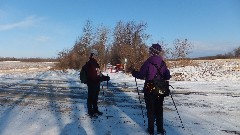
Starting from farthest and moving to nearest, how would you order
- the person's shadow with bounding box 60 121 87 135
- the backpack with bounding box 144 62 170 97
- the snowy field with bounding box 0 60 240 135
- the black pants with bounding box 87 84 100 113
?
the black pants with bounding box 87 84 100 113, the snowy field with bounding box 0 60 240 135, the person's shadow with bounding box 60 121 87 135, the backpack with bounding box 144 62 170 97

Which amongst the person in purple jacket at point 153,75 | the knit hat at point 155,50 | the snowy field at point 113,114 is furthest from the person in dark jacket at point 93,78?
the knit hat at point 155,50

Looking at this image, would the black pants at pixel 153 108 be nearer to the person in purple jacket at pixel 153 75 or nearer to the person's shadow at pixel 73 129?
the person in purple jacket at pixel 153 75

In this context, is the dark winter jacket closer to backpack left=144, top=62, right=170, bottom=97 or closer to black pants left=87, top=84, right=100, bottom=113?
black pants left=87, top=84, right=100, bottom=113

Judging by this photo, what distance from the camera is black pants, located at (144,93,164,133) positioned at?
27.8ft

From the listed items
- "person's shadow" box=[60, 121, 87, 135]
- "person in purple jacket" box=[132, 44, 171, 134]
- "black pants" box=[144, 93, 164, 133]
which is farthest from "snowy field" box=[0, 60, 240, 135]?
"person in purple jacket" box=[132, 44, 171, 134]

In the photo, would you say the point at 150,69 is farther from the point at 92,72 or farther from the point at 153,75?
the point at 92,72

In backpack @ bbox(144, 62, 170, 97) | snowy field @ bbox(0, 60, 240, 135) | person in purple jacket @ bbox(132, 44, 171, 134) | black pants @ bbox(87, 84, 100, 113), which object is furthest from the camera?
black pants @ bbox(87, 84, 100, 113)

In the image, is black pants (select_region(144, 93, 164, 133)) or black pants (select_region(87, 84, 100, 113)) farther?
black pants (select_region(87, 84, 100, 113))

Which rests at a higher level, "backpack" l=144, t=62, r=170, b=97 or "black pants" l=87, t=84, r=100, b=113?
"backpack" l=144, t=62, r=170, b=97

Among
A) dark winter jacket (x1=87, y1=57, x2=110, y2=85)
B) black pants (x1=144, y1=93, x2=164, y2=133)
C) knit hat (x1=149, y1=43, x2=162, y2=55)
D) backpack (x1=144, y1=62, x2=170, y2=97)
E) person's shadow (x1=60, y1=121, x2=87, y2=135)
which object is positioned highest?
knit hat (x1=149, y1=43, x2=162, y2=55)

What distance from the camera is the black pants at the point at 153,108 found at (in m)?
8.48


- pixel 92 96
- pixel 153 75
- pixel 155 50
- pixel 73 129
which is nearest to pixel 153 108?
pixel 153 75

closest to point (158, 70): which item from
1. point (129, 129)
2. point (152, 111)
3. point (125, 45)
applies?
point (152, 111)

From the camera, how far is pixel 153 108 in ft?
28.0
